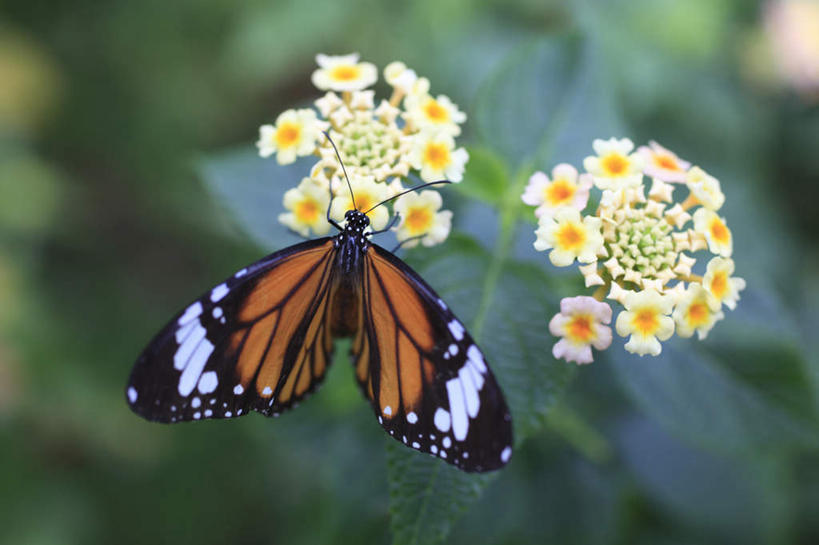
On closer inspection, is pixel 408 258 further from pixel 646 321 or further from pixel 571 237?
pixel 646 321

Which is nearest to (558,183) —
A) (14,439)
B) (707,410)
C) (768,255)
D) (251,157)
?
(707,410)

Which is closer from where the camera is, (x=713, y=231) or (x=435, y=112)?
(x=713, y=231)

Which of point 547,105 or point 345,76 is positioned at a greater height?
point 547,105

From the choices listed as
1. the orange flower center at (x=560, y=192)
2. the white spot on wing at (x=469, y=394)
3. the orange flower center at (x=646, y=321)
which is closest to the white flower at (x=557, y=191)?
the orange flower center at (x=560, y=192)

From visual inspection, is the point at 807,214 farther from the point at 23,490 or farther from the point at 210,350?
the point at 23,490

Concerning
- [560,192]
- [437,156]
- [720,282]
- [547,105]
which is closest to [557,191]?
[560,192]

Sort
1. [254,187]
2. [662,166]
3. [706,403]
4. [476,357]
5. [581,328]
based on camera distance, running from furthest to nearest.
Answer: [254,187] < [706,403] < [662,166] < [581,328] < [476,357]

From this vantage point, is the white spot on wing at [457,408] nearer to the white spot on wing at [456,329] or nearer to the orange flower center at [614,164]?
the white spot on wing at [456,329]
